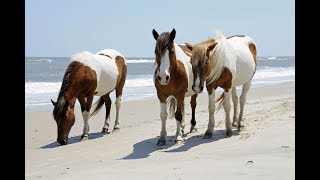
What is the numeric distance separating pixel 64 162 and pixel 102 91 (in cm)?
317

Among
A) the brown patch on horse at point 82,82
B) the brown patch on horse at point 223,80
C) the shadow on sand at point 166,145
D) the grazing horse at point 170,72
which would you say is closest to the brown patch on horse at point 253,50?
the brown patch on horse at point 223,80

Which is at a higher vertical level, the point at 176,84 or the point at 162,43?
the point at 162,43

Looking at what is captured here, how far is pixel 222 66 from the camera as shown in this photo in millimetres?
6215

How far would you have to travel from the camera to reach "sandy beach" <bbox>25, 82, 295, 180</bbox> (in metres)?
3.77

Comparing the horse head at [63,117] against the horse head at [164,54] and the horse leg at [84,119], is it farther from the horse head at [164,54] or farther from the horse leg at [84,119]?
the horse head at [164,54]

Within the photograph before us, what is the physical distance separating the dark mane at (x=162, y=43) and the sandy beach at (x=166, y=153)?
4.94 ft

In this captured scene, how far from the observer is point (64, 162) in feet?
17.6

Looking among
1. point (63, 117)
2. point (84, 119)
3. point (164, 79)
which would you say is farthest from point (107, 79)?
point (164, 79)

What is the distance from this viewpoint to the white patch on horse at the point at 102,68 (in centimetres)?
768

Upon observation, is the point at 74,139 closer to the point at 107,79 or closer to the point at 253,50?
the point at 107,79

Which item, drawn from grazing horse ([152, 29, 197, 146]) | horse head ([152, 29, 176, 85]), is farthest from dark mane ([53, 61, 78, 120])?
horse head ([152, 29, 176, 85])

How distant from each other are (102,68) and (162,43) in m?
2.80

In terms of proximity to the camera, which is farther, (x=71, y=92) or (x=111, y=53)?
(x=111, y=53)
